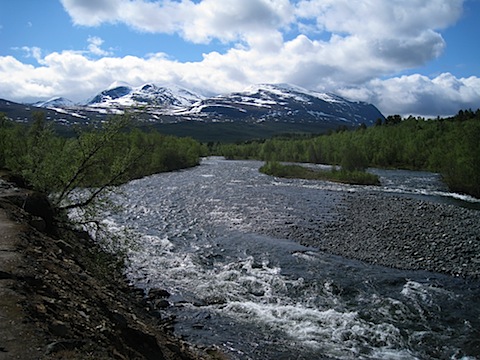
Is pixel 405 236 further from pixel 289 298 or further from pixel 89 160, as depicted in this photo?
pixel 89 160

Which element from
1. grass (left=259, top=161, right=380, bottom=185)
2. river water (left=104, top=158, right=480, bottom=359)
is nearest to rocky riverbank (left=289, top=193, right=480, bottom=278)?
river water (left=104, top=158, right=480, bottom=359)

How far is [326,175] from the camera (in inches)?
3093

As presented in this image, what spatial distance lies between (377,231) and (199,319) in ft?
65.1

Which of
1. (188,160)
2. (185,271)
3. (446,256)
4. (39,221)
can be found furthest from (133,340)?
(188,160)

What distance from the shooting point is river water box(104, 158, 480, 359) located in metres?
14.5

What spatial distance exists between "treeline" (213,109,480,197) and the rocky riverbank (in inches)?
734

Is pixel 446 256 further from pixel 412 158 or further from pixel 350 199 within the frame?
pixel 412 158

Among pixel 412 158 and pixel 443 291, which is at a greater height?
pixel 412 158

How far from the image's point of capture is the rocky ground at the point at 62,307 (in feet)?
24.2

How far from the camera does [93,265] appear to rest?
17188 mm

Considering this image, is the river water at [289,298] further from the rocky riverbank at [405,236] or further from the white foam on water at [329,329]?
the rocky riverbank at [405,236]

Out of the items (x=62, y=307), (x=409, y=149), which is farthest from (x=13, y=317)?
(x=409, y=149)

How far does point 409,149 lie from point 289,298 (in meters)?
94.9

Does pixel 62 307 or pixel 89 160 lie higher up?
pixel 89 160
